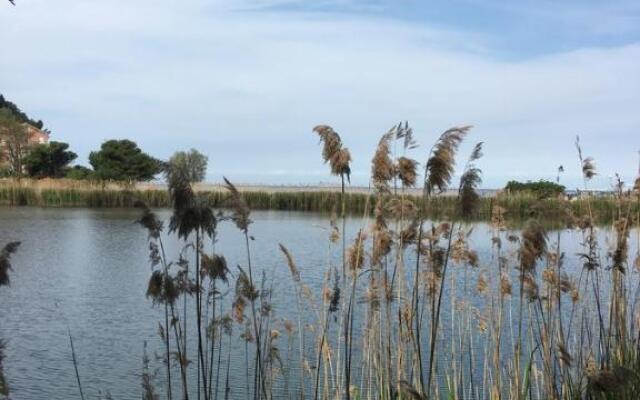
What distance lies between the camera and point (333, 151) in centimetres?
310

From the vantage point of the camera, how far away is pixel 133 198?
3045 millimetres

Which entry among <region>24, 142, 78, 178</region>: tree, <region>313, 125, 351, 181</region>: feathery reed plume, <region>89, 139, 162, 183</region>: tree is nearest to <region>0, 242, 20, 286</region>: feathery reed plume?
<region>313, 125, 351, 181</region>: feathery reed plume

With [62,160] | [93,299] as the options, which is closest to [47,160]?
[62,160]

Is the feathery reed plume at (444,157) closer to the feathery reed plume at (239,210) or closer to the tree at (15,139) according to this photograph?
the feathery reed plume at (239,210)

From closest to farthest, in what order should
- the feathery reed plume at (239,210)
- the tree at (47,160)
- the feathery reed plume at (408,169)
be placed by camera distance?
the feathery reed plume at (239,210) < the feathery reed plume at (408,169) < the tree at (47,160)

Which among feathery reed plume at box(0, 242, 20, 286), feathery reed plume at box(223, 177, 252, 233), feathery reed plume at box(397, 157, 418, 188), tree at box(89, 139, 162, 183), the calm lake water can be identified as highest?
tree at box(89, 139, 162, 183)

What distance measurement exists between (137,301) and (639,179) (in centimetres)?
840

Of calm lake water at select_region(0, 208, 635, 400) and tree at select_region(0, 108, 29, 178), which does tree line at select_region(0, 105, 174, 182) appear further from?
Result: calm lake water at select_region(0, 208, 635, 400)

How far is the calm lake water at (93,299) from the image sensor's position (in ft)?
24.9

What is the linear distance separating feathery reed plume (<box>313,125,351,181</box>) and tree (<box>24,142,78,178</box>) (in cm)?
5040

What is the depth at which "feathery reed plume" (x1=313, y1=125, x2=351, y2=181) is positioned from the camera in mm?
3084

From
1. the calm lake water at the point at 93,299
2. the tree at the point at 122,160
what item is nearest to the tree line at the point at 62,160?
the tree at the point at 122,160

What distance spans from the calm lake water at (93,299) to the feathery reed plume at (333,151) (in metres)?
0.99

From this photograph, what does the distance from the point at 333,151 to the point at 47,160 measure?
5115cm
